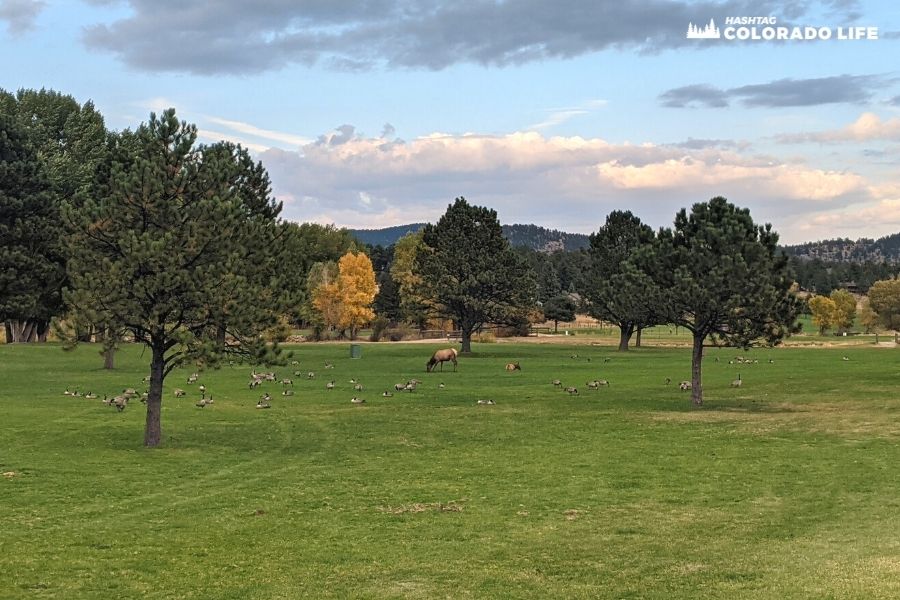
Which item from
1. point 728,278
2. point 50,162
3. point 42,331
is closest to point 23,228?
point 50,162

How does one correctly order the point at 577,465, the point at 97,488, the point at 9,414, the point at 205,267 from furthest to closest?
the point at 9,414 → the point at 205,267 → the point at 577,465 → the point at 97,488

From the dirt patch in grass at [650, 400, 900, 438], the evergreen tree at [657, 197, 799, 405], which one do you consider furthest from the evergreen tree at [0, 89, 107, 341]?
the dirt patch in grass at [650, 400, 900, 438]

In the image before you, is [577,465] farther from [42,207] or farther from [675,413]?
[42,207]

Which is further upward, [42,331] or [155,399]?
[42,331]

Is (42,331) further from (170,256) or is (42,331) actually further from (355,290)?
(170,256)

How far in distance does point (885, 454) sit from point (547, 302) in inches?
5692

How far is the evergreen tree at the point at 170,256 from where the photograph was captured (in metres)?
26.9

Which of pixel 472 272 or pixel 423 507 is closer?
pixel 423 507

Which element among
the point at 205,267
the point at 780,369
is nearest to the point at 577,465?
the point at 205,267

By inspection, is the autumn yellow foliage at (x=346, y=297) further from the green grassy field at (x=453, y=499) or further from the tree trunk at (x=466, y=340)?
the green grassy field at (x=453, y=499)

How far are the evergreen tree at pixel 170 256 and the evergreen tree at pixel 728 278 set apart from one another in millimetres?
19186

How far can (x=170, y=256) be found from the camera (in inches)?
1078

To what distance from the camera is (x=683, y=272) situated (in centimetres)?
3922

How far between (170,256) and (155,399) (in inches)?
196
